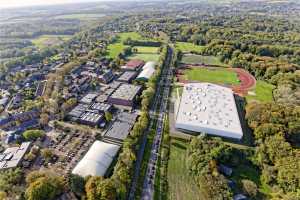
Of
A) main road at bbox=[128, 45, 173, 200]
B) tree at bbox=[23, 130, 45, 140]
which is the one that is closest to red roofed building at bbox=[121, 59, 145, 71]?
main road at bbox=[128, 45, 173, 200]

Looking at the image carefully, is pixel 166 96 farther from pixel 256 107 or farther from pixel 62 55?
pixel 62 55

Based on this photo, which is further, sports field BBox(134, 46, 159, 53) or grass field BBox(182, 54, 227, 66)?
sports field BBox(134, 46, 159, 53)

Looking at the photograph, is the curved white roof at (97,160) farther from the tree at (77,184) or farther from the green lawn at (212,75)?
the green lawn at (212,75)

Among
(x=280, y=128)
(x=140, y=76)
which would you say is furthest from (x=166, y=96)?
(x=280, y=128)

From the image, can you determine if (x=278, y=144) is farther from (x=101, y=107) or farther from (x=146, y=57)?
(x=146, y=57)

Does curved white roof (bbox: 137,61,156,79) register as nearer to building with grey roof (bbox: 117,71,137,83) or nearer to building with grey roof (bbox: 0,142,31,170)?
building with grey roof (bbox: 117,71,137,83)

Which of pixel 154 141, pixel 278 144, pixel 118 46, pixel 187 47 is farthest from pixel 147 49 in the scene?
pixel 278 144
